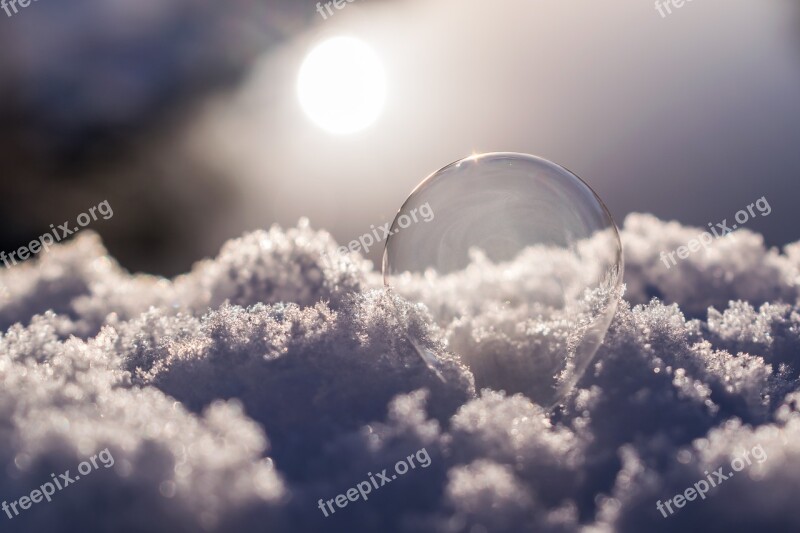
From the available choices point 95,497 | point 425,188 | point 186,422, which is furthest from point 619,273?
point 95,497

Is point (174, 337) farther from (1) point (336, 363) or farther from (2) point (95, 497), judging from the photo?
(2) point (95, 497)

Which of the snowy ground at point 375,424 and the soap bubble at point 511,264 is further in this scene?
the soap bubble at point 511,264

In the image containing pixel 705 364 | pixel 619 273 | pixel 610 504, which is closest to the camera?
pixel 610 504

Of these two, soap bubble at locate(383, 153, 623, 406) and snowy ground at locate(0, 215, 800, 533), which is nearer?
snowy ground at locate(0, 215, 800, 533)
